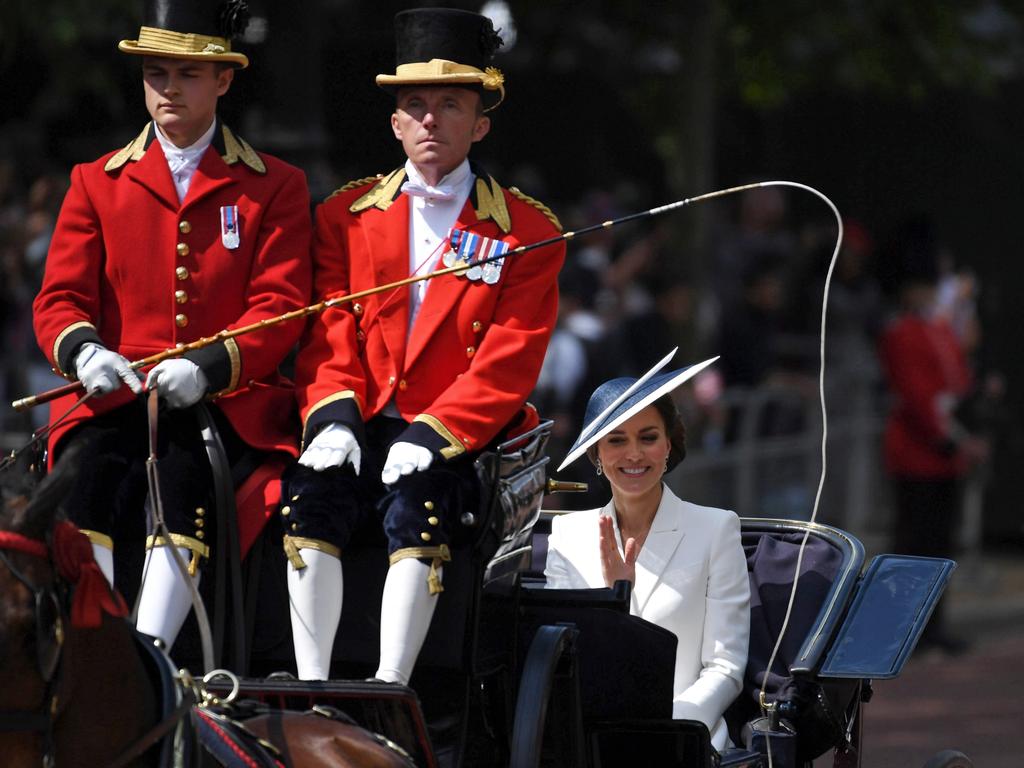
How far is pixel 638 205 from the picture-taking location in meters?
15.9

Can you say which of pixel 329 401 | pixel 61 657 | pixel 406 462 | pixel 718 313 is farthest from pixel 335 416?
pixel 718 313

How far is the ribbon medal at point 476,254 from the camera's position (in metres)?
5.43

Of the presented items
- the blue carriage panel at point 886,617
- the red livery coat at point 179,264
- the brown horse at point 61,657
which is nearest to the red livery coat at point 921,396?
the blue carriage panel at point 886,617

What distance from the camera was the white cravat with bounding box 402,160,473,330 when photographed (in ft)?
18.0

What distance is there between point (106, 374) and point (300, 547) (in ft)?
1.98

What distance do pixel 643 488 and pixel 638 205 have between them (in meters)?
10.1

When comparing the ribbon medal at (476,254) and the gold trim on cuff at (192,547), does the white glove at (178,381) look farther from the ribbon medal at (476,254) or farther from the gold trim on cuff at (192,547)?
the ribbon medal at (476,254)

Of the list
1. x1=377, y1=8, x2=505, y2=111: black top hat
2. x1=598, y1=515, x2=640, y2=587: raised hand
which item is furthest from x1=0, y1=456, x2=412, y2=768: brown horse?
x1=598, y1=515, x2=640, y2=587: raised hand

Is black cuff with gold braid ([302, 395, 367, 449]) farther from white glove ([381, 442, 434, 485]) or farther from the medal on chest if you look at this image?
the medal on chest

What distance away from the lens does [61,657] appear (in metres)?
3.79

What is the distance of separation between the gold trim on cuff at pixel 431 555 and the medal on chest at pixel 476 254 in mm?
760

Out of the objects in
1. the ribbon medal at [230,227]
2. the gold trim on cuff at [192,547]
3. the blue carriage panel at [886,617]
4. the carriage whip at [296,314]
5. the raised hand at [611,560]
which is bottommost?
the blue carriage panel at [886,617]

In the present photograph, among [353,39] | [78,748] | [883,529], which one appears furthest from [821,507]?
[78,748]

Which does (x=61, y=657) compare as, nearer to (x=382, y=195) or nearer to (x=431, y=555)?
(x=431, y=555)
